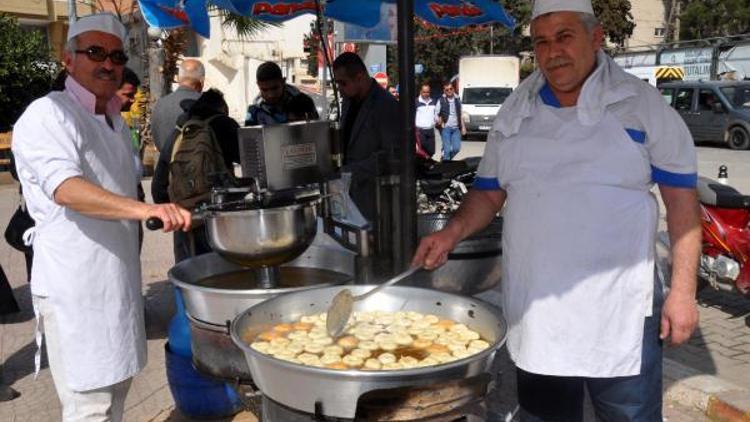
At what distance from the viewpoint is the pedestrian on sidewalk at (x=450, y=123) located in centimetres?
1482

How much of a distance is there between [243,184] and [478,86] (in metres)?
21.6

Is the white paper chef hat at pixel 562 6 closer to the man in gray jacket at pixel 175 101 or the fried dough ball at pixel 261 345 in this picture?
the fried dough ball at pixel 261 345

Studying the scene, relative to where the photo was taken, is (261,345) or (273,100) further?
(273,100)

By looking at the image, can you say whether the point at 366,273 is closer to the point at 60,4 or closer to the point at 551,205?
the point at 551,205

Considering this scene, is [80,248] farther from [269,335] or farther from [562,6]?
[562,6]

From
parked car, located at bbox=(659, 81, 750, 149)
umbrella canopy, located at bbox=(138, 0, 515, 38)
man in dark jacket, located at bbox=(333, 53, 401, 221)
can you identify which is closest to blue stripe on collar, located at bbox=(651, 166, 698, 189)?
man in dark jacket, located at bbox=(333, 53, 401, 221)

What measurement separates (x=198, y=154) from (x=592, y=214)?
2788 mm

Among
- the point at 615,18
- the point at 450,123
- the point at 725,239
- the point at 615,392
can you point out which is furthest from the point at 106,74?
the point at 615,18

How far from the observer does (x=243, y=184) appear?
3.17 m

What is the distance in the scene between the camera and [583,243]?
2.17m

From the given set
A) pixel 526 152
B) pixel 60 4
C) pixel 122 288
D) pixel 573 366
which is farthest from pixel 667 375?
pixel 60 4

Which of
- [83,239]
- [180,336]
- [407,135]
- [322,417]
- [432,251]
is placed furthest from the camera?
[180,336]

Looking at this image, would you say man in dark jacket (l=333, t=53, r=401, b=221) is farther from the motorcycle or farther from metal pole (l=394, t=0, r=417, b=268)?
the motorcycle

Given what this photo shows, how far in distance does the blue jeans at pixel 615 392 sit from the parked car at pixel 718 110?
660 inches
